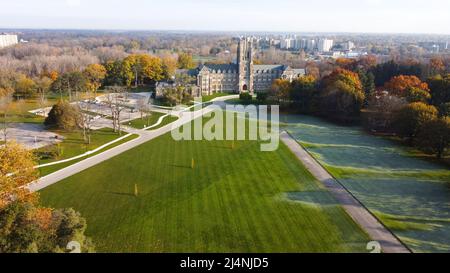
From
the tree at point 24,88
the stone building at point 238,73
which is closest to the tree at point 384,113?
the stone building at point 238,73

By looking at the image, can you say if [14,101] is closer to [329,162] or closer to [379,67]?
[329,162]

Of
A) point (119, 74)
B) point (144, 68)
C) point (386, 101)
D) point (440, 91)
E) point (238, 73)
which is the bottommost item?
point (386, 101)

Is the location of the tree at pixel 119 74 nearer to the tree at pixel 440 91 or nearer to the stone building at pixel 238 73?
the stone building at pixel 238 73

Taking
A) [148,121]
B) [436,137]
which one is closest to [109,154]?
[148,121]

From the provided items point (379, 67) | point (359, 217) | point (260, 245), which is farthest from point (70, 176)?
point (379, 67)

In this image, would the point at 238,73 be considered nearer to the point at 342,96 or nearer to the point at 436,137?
the point at 342,96

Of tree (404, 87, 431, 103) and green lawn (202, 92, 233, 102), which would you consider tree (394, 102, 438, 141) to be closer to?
tree (404, 87, 431, 103)
